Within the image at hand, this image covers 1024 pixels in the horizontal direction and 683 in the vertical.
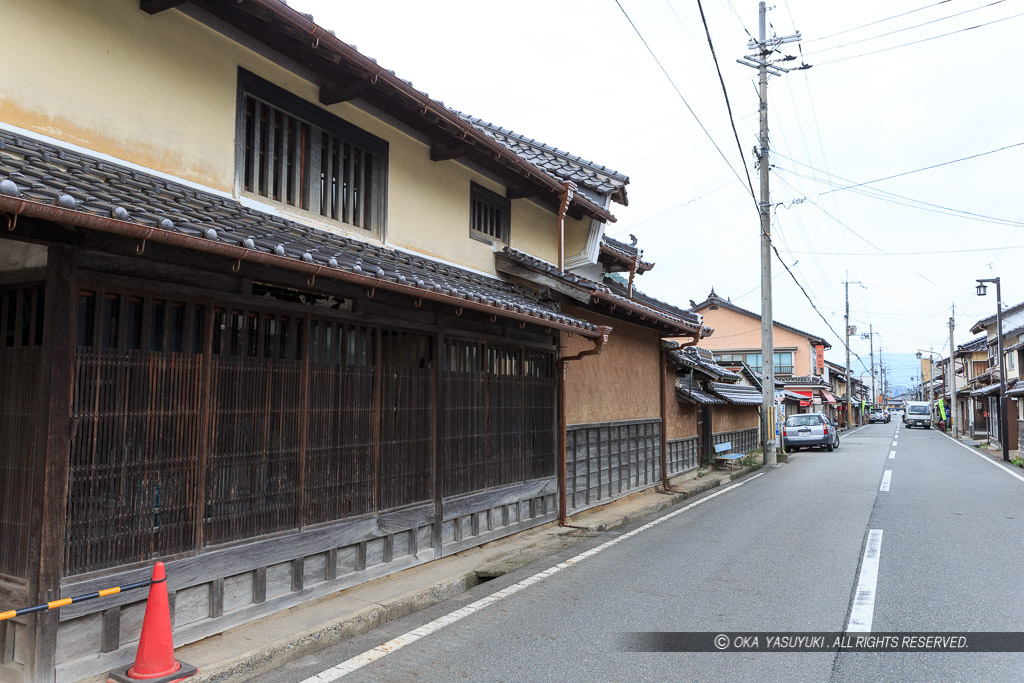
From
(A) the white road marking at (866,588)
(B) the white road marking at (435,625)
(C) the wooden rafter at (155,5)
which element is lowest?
(B) the white road marking at (435,625)

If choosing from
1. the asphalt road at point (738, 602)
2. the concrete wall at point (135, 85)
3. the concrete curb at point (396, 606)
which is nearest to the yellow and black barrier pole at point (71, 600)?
the concrete curb at point (396, 606)

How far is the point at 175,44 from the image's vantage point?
6.00 meters

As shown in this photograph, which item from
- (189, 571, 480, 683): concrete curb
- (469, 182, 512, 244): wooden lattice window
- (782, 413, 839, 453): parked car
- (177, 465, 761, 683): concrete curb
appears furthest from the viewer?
(782, 413, 839, 453): parked car

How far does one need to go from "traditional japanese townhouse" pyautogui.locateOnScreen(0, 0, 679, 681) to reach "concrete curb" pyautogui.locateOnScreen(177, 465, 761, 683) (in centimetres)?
50

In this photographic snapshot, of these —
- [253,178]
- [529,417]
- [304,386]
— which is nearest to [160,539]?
[304,386]

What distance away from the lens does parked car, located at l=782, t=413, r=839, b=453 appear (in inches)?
1189

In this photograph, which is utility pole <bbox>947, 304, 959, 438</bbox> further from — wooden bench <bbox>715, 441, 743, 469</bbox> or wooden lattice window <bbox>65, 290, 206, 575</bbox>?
wooden lattice window <bbox>65, 290, 206, 575</bbox>

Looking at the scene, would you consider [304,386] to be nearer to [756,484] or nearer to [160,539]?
[160,539]

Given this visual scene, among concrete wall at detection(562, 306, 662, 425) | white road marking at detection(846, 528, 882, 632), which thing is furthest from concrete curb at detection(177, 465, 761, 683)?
white road marking at detection(846, 528, 882, 632)

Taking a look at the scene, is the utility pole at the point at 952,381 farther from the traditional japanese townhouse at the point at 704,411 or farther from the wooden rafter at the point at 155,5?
the wooden rafter at the point at 155,5

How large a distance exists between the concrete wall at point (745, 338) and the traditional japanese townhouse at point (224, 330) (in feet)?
146

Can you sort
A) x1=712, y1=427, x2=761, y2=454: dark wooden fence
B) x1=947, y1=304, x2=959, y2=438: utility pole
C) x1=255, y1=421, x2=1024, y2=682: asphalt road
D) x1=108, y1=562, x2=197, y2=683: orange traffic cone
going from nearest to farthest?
x1=108, y1=562, x2=197, y2=683: orange traffic cone → x1=255, y1=421, x2=1024, y2=682: asphalt road → x1=712, y1=427, x2=761, y2=454: dark wooden fence → x1=947, y1=304, x2=959, y2=438: utility pole

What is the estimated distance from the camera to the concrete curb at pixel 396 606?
482cm

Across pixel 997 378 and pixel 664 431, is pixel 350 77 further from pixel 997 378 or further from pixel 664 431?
pixel 997 378
